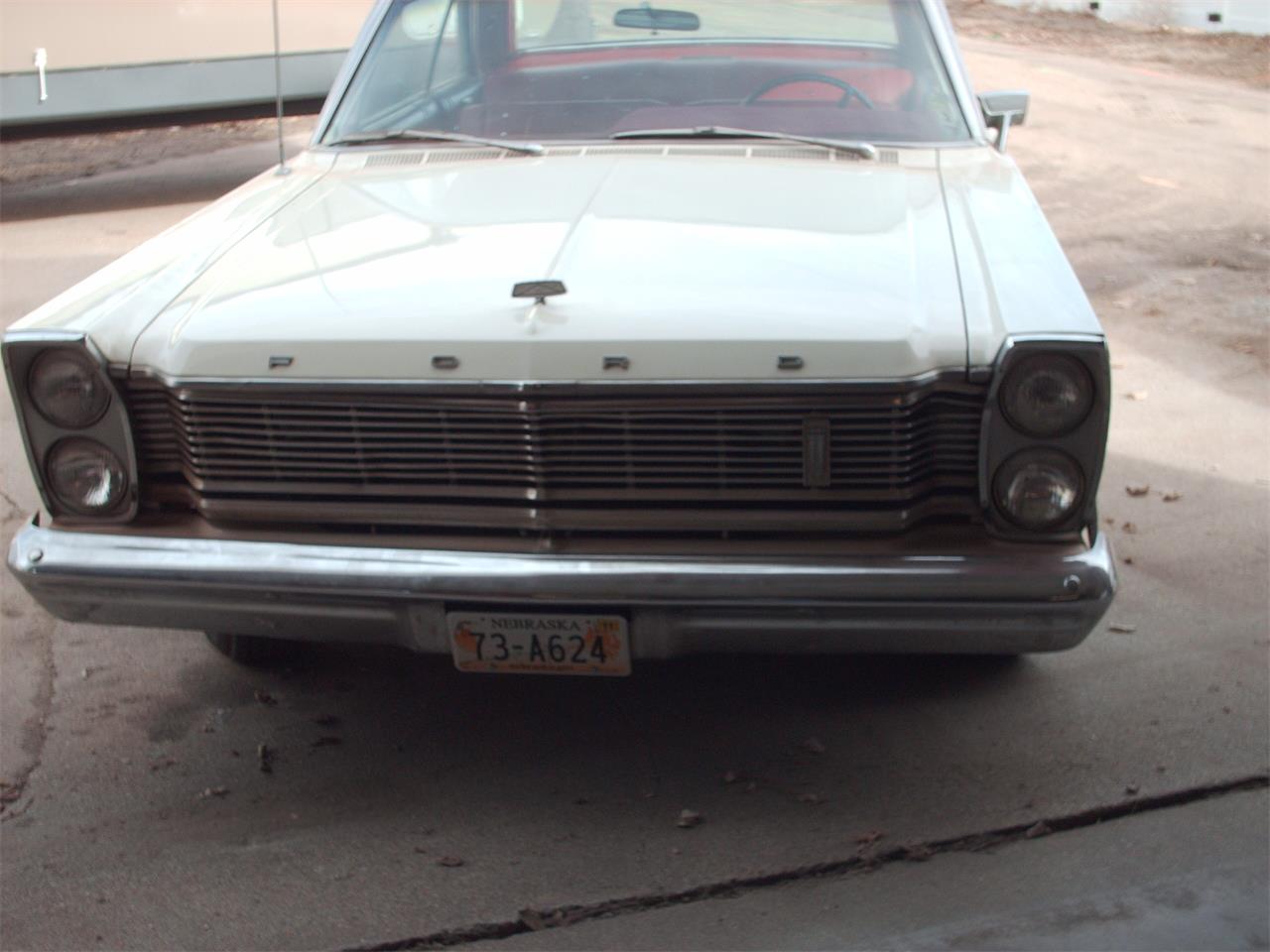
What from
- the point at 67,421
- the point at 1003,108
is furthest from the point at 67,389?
the point at 1003,108

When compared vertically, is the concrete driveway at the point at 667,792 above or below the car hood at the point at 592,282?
below

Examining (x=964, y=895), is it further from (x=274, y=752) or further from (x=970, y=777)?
(x=274, y=752)

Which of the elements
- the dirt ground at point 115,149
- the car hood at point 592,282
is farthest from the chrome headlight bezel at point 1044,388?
the dirt ground at point 115,149

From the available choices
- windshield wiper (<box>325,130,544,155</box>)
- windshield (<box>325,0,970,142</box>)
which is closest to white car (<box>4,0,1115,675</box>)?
windshield wiper (<box>325,130,544,155</box>)

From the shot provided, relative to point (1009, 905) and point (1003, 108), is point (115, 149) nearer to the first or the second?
point (1003, 108)

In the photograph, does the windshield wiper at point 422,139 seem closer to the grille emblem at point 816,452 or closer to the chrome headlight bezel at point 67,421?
the chrome headlight bezel at point 67,421

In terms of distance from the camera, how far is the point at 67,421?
9.87 feet

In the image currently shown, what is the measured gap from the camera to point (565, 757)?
3361 mm

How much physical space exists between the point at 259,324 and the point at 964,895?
179 centimetres

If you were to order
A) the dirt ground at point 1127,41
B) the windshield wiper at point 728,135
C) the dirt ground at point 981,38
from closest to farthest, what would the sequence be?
the windshield wiper at point 728,135 → the dirt ground at point 981,38 → the dirt ground at point 1127,41

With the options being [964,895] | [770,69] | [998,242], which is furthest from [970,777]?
[770,69]

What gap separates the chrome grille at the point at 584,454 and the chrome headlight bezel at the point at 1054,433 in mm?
34

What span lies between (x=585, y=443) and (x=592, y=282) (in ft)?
1.18

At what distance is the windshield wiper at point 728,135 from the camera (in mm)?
3979
